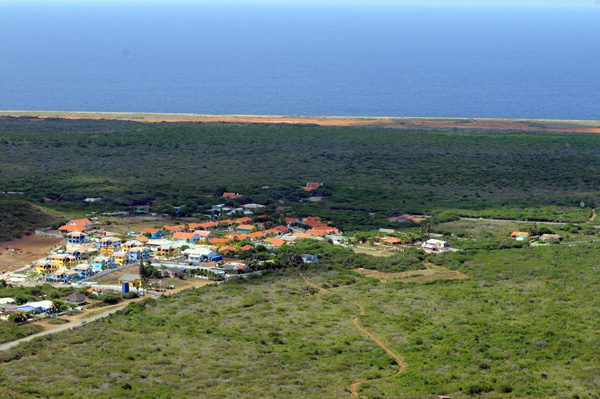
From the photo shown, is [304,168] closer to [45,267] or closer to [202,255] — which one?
[202,255]

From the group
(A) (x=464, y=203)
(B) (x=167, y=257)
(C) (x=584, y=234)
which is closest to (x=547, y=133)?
(A) (x=464, y=203)

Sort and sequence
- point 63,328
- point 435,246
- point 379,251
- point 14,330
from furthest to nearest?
point 435,246
point 379,251
point 63,328
point 14,330

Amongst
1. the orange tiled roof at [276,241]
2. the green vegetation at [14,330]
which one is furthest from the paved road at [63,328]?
the orange tiled roof at [276,241]

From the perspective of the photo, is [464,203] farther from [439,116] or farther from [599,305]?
[439,116]

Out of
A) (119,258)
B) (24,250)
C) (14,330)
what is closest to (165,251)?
(119,258)

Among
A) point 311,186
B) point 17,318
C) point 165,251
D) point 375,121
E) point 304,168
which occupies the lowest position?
point 17,318

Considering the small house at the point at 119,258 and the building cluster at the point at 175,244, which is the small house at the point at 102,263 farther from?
the small house at the point at 119,258
